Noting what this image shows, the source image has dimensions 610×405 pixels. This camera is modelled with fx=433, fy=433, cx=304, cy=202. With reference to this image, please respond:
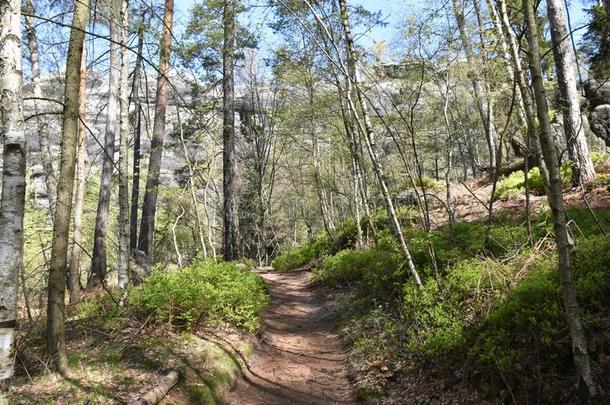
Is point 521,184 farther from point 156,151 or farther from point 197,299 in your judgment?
point 156,151

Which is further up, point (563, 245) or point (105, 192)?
point (105, 192)

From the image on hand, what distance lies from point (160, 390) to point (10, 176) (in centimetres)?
251

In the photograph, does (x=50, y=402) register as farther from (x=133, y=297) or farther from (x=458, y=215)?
(x=458, y=215)

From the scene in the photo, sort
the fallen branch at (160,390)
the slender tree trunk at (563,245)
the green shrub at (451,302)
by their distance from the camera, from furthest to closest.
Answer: the green shrub at (451,302)
the fallen branch at (160,390)
the slender tree trunk at (563,245)

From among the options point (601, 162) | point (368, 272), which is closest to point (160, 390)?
point (368, 272)

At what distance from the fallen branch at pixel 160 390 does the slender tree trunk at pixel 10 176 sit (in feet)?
4.95

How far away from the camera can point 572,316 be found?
3.15 metres

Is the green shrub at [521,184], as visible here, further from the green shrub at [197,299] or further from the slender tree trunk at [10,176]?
the slender tree trunk at [10,176]

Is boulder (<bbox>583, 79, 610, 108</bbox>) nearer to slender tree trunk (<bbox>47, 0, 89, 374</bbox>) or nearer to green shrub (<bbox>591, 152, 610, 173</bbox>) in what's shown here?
green shrub (<bbox>591, 152, 610, 173</bbox>)

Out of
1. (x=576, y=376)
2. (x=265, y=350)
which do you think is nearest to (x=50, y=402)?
(x=265, y=350)

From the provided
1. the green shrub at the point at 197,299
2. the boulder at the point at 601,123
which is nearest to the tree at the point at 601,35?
the boulder at the point at 601,123

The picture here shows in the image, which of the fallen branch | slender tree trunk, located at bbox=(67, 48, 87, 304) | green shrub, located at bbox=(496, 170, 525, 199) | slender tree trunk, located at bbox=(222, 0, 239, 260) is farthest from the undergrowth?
slender tree trunk, located at bbox=(67, 48, 87, 304)

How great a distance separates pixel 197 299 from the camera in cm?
606

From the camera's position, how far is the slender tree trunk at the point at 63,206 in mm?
4254
